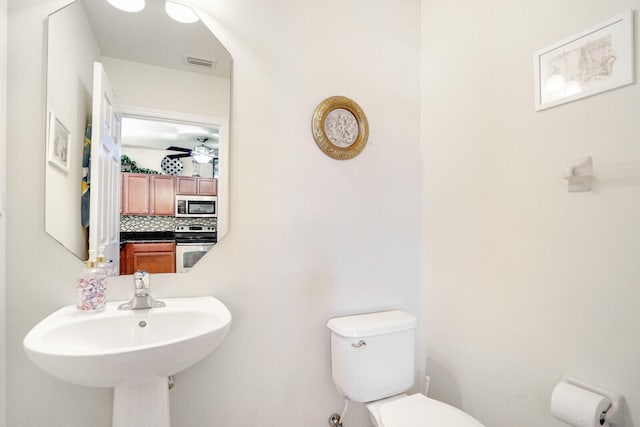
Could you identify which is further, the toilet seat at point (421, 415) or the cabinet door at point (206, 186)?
the cabinet door at point (206, 186)

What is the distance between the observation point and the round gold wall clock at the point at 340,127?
1604mm

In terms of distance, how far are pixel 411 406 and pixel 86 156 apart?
1.60 metres

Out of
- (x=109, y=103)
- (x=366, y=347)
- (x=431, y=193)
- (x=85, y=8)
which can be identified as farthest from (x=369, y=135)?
(x=85, y=8)

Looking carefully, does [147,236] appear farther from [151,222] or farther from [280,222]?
[280,222]

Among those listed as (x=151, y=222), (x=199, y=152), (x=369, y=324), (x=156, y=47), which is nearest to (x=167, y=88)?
(x=156, y=47)

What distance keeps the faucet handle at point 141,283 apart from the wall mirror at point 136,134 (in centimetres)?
8

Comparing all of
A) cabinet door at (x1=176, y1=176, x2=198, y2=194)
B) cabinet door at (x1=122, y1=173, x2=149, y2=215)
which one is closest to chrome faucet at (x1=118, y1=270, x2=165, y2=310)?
cabinet door at (x1=122, y1=173, x2=149, y2=215)

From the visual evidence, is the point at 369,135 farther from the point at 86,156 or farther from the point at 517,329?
the point at 86,156

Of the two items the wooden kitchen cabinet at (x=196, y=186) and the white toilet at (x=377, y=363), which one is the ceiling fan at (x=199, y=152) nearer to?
the wooden kitchen cabinet at (x=196, y=186)

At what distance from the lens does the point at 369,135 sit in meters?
1.74

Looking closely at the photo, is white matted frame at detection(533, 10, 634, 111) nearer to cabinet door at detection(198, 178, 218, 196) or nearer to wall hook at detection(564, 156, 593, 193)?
wall hook at detection(564, 156, 593, 193)

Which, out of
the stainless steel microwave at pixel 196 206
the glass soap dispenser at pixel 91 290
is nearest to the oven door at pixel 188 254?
the stainless steel microwave at pixel 196 206

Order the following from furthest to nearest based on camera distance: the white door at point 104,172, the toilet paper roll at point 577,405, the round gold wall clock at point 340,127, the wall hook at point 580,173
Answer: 1. the round gold wall clock at point 340,127
2. the white door at point 104,172
3. the wall hook at point 580,173
4. the toilet paper roll at point 577,405

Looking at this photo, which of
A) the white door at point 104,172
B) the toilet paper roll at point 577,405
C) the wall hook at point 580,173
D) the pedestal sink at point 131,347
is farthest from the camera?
the white door at point 104,172
